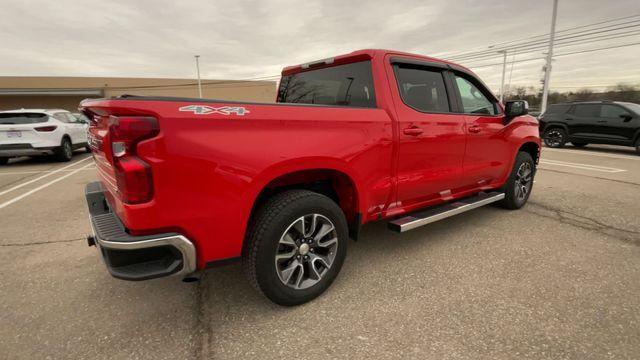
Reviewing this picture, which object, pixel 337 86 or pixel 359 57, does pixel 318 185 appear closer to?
pixel 337 86

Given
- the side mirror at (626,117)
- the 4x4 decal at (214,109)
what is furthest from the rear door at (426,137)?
the side mirror at (626,117)

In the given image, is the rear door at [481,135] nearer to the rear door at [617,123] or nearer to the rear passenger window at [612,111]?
the rear door at [617,123]

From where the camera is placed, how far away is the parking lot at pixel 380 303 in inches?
81.3

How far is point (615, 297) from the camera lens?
2.56 meters

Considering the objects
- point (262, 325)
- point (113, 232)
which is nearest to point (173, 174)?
point (113, 232)

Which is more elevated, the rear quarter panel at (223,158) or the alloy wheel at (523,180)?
the rear quarter panel at (223,158)

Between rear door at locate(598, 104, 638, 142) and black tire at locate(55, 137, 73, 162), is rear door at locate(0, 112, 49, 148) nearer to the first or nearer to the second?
black tire at locate(55, 137, 73, 162)

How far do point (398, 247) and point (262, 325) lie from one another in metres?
1.73

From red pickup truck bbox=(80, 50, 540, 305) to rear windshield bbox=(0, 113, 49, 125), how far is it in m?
8.18

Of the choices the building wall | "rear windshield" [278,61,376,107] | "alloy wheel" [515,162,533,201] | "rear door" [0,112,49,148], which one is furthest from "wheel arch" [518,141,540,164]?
the building wall

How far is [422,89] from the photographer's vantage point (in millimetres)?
3242

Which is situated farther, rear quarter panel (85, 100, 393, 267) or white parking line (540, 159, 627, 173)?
white parking line (540, 159, 627, 173)

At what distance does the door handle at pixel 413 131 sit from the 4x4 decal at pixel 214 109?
1440 mm

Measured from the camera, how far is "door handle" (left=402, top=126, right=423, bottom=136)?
2887 millimetres
